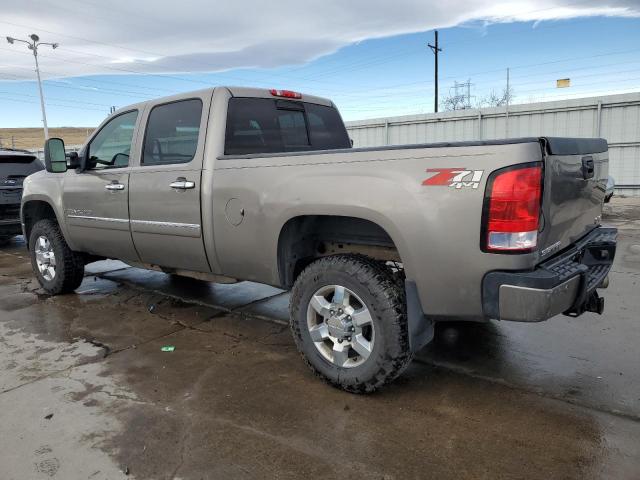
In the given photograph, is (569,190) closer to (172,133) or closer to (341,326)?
(341,326)

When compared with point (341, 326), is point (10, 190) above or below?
above

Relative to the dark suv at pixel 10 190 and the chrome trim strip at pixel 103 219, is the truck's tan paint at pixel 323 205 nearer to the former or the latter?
the chrome trim strip at pixel 103 219

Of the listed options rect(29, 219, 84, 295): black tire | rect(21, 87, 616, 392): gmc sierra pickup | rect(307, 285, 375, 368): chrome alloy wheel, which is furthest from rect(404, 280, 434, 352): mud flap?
rect(29, 219, 84, 295): black tire

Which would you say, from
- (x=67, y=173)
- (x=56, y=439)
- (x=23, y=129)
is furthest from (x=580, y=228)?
(x=23, y=129)

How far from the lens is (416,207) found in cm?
270

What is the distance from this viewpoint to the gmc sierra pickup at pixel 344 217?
8.28ft

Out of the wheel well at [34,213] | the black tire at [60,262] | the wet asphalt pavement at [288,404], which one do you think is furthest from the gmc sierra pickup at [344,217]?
the wheel well at [34,213]

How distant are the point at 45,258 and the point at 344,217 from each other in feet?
13.4

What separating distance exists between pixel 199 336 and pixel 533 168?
300 cm

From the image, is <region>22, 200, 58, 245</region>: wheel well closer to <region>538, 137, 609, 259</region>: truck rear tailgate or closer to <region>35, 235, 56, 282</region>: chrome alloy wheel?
<region>35, 235, 56, 282</region>: chrome alloy wheel

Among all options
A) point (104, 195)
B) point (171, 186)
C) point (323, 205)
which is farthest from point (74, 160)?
point (323, 205)

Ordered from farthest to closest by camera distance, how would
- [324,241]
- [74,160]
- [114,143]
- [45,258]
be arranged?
1. [45,258]
2. [74,160]
3. [114,143]
4. [324,241]

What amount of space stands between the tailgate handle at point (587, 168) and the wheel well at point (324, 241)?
121 cm

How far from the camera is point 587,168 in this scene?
3055 millimetres
